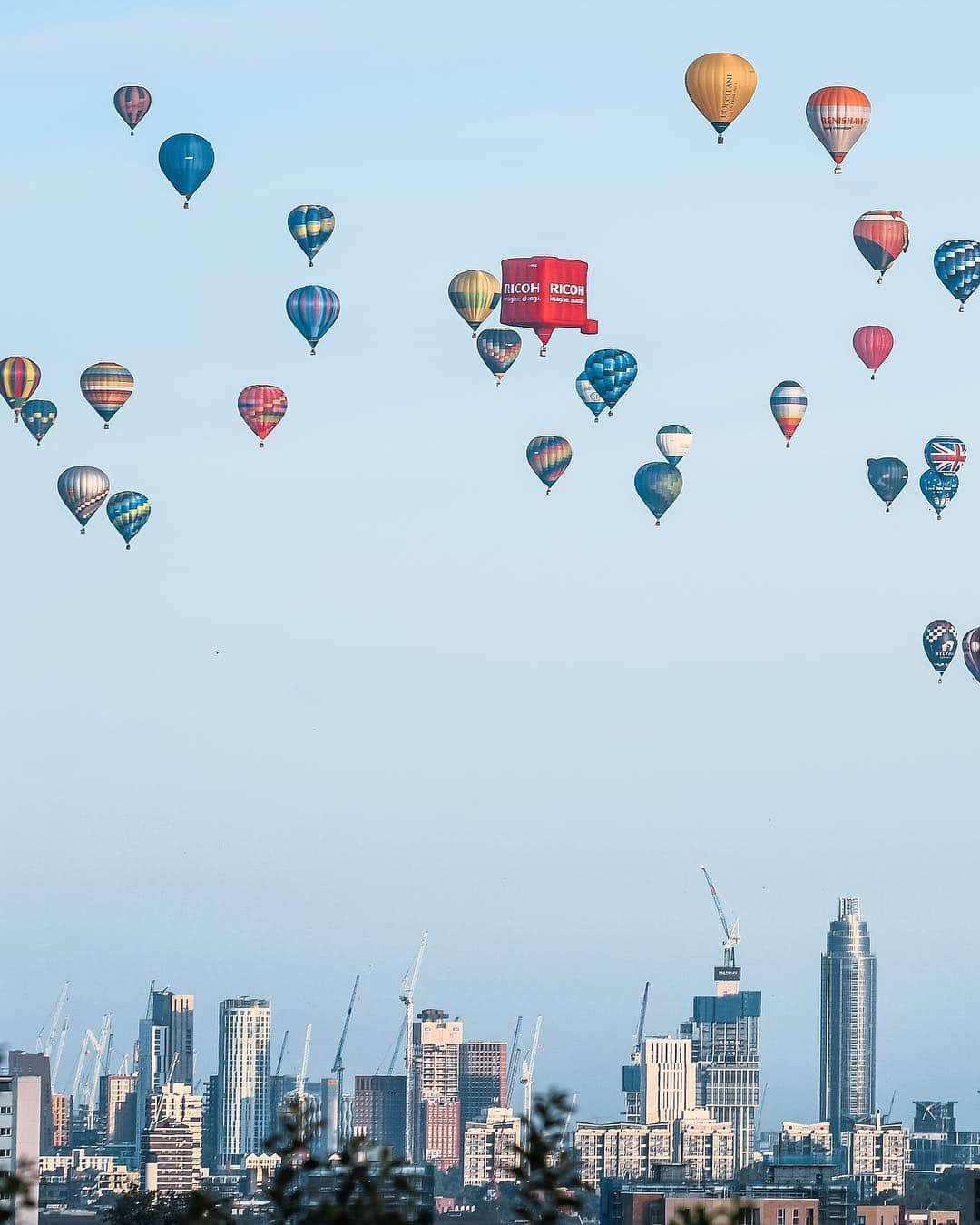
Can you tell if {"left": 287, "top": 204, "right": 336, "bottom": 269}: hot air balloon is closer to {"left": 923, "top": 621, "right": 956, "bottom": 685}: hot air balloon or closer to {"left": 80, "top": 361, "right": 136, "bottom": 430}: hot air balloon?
{"left": 80, "top": 361, "right": 136, "bottom": 430}: hot air balloon

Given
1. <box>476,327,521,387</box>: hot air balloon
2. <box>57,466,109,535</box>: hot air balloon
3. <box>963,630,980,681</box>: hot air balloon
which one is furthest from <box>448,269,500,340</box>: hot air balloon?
<box>963,630,980,681</box>: hot air balloon

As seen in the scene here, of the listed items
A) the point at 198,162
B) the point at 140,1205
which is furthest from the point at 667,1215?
the point at 198,162

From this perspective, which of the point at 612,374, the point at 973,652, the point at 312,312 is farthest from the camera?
the point at 973,652

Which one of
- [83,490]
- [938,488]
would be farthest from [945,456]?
[83,490]

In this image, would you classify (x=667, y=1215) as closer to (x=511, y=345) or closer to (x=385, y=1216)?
(x=511, y=345)

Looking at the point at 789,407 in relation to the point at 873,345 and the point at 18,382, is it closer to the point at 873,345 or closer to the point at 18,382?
the point at 873,345
